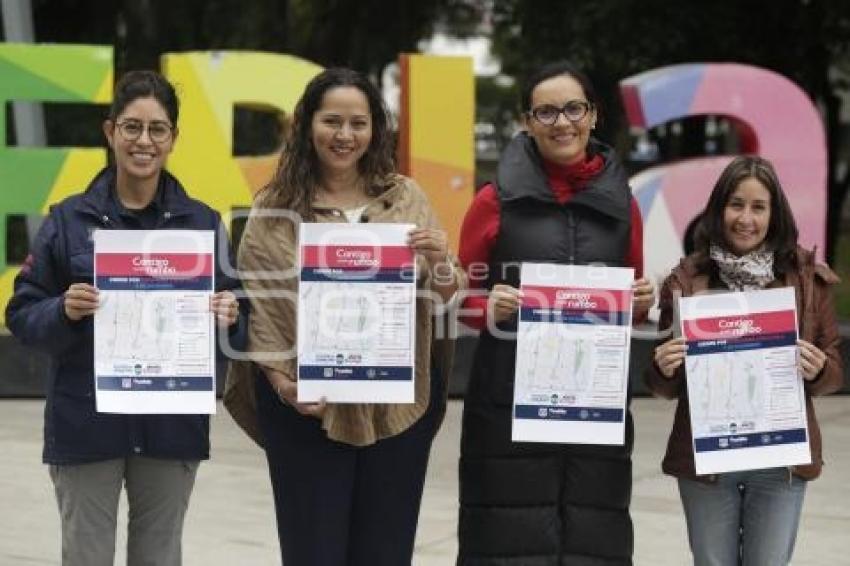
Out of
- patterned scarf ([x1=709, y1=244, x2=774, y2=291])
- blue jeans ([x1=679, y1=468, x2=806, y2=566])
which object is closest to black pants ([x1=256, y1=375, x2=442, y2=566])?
blue jeans ([x1=679, y1=468, x2=806, y2=566])

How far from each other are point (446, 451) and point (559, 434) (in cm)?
430

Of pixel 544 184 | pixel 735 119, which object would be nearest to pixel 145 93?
pixel 544 184

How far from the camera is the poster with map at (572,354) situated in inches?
159

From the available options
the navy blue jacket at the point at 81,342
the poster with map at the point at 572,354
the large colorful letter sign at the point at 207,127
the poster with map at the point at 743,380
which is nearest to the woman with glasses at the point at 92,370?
the navy blue jacket at the point at 81,342

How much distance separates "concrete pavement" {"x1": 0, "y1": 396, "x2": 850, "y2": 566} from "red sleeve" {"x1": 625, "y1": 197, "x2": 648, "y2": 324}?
7.18 ft

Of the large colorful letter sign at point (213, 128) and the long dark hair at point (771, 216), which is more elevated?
the large colorful letter sign at point (213, 128)

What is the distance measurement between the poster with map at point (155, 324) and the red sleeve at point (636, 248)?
115cm

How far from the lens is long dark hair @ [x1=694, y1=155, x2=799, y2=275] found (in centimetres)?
414

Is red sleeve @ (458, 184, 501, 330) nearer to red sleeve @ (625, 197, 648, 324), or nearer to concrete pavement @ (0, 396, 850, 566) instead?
red sleeve @ (625, 197, 648, 324)

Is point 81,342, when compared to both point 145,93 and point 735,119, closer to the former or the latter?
point 145,93

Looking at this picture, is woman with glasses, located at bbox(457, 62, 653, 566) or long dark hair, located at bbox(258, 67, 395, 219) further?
woman with glasses, located at bbox(457, 62, 653, 566)

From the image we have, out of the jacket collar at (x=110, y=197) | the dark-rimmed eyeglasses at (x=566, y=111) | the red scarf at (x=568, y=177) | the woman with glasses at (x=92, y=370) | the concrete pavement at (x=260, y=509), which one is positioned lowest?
the concrete pavement at (x=260, y=509)

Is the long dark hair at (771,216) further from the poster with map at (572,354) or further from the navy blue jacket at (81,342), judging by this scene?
the navy blue jacket at (81,342)

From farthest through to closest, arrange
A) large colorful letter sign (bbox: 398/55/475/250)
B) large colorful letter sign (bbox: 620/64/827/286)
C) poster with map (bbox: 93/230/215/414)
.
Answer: large colorful letter sign (bbox: 620/64/827/286) < large colorful letter sign (bbox: 398/55/475/250) < poster with map (bbox: 93/230/215/414)
